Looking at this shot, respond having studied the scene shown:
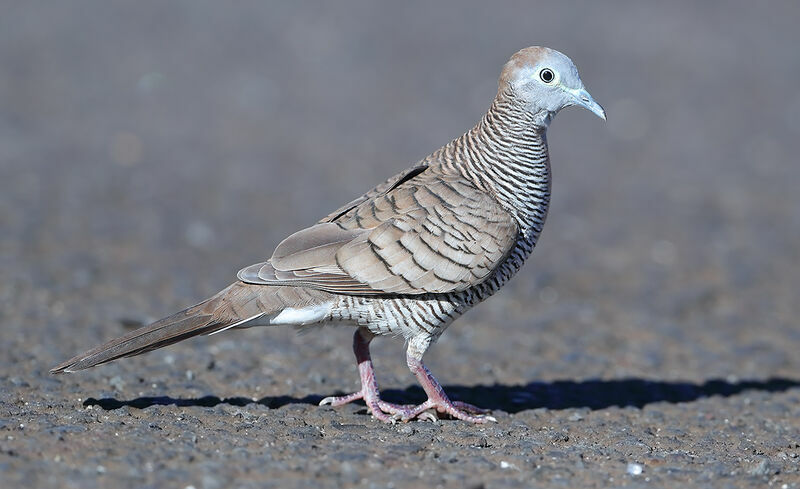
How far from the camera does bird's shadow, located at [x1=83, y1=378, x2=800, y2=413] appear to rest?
5.73 m

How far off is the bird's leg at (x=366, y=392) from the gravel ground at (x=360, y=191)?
122mm

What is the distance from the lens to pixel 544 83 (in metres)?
5.61

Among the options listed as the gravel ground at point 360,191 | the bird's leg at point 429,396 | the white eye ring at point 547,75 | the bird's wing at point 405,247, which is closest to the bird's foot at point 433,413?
the bird's leg at point 429,396

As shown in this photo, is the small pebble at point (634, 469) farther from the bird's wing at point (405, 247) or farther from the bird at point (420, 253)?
the bird's wing at point (405, 247)

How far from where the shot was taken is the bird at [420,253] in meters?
5.34

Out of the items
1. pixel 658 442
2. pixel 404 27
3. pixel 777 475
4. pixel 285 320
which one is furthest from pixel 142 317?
pixel 404 27

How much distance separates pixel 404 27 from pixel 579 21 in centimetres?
266

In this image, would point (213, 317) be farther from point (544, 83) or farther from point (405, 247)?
point (544, 83)

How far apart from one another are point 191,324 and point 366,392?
1074mm

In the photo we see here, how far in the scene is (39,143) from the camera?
37.3 ft

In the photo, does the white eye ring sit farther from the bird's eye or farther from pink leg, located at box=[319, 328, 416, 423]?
pink leg, located at box=[319, 328, 416, 423]

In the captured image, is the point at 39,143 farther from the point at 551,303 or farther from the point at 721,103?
the point at 721,103

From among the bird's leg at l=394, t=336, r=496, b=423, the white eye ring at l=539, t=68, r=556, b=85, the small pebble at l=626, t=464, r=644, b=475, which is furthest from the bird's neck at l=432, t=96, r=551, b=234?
the small pebble at l=626, t=464, r=644, b=475

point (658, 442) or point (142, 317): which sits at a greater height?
point (142, 317)
